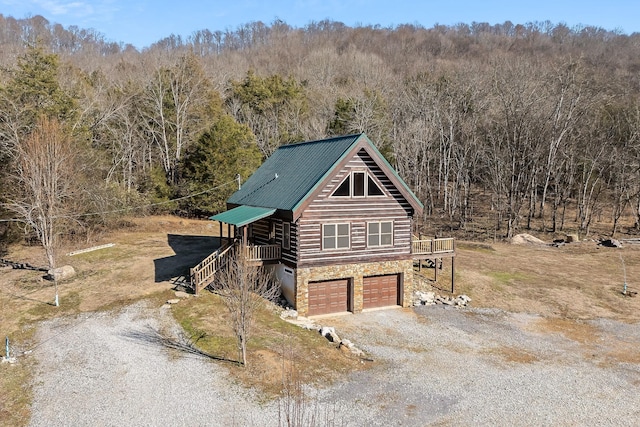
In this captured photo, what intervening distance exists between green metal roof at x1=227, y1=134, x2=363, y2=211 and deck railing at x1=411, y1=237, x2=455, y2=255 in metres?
7.95

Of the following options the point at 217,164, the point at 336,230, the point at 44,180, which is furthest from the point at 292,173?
the point at 217,164

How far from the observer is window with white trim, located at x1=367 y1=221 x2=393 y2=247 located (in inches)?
1027

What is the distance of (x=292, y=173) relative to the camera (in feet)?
90.2

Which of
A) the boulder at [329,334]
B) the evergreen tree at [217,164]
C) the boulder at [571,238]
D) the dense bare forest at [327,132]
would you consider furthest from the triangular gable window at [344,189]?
the boulder at [571,238]

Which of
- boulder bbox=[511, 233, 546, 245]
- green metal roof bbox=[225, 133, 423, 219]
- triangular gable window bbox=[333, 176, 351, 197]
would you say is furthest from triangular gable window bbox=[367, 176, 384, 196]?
boulder bbox=[511, 233, 546, 245]

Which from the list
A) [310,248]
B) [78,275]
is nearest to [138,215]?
[78,275]

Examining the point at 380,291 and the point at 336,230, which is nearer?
the point at 336,230

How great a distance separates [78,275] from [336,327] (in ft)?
55.5

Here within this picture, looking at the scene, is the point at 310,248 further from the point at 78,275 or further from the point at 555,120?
the point at 555,120

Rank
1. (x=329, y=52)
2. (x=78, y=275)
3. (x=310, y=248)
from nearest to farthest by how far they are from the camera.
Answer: (x=310, y=248), (x=78, y=275), (x=329, y=52)

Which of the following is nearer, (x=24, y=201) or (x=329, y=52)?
(x=24, y=201)

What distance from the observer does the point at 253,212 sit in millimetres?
26375

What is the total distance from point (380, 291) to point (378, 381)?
31.8 ft

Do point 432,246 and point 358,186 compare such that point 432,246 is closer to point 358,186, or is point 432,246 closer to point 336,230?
point 358,186
